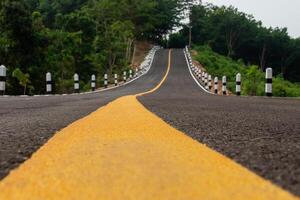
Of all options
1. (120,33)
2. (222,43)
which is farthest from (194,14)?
(120,33)

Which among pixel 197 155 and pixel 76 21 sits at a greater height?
pixel 76 21

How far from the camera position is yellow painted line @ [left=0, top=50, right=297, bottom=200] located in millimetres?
1762

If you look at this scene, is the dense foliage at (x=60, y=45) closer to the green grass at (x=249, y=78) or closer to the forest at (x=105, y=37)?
the forest at (x=105, y=37)

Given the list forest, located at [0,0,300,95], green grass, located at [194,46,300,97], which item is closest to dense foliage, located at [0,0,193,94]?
forest, located at [0,0,300,95]

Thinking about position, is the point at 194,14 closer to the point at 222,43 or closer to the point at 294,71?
the point at 222,43

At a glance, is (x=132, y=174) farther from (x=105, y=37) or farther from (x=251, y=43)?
(x=251, y=43)

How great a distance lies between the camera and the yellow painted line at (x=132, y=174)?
1.76 meters

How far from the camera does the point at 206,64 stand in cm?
6059

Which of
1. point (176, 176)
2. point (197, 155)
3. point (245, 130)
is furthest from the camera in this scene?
point (245, 130)

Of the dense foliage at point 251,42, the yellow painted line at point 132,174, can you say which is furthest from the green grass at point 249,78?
the yellow painted line at point 132,174

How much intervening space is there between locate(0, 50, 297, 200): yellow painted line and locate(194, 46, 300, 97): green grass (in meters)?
22.1

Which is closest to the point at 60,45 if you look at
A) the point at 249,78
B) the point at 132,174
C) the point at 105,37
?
the point at 105,37

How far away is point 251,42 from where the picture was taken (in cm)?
9181

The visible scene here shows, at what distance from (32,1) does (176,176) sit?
89710mm
